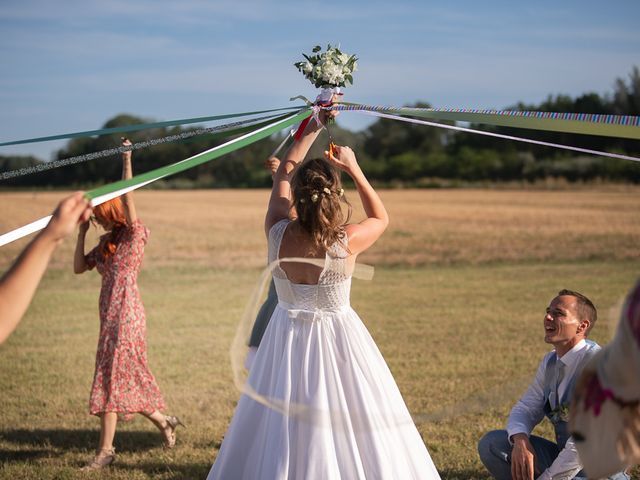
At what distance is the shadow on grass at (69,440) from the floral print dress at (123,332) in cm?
54

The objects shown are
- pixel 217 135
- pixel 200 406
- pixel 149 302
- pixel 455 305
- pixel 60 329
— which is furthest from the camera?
pixel 149 302

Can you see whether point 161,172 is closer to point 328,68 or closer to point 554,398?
point 328,68

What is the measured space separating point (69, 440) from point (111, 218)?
1.92m

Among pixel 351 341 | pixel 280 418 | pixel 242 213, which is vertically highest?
pixel 351 341

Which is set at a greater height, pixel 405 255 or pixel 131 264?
pixel 131 264

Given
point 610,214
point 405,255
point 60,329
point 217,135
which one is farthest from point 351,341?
point 610,214

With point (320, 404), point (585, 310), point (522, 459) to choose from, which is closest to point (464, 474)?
point (522, 459)

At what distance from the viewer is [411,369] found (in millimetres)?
8125

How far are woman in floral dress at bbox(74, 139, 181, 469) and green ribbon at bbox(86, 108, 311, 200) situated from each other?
166 centimetres

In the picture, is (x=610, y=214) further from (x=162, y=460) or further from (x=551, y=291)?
(x=162, y=460)

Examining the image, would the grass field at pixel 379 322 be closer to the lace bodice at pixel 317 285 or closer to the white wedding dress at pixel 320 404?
the white wedding dress at pixel 320 404

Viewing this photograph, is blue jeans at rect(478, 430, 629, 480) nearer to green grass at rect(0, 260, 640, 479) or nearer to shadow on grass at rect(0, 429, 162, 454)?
green grass at rect(0, 260, 640, 479)

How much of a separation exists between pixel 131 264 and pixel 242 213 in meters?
24.9

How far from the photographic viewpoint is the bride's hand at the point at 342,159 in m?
3.98
